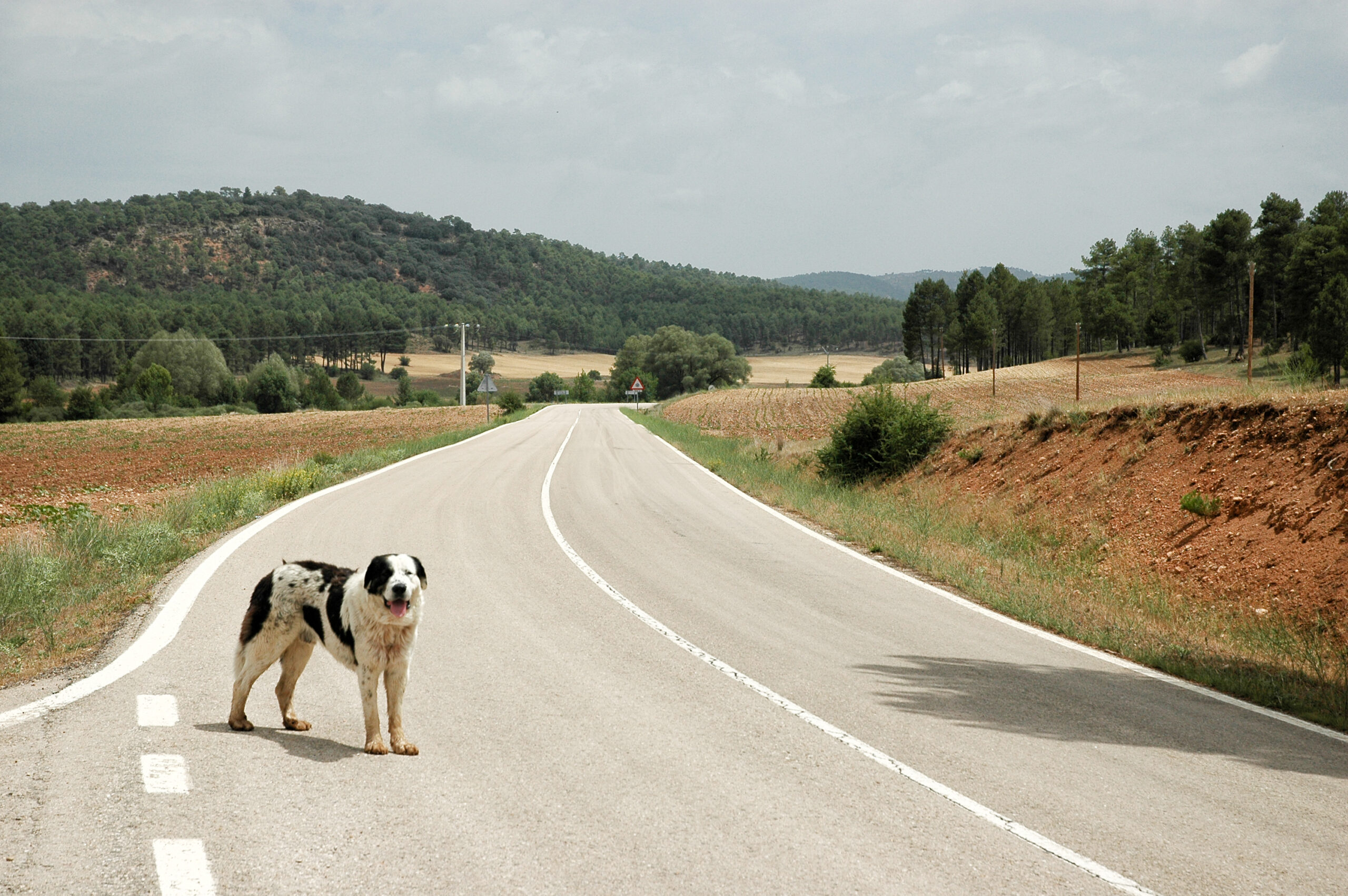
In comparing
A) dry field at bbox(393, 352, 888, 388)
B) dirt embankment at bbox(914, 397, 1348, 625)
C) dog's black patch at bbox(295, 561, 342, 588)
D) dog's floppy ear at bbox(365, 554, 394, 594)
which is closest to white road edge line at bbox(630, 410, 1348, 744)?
dirt embankment at bbox(914, 397, 1348, 625)

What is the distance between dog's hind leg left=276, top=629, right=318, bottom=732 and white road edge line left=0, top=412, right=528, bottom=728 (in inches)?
53.9

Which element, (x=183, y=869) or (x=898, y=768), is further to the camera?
(x=898, y=768)

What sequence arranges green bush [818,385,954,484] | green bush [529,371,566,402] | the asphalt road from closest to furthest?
the asphalt road, green bush [818,385,954,484], green bush [529,371,566,402]

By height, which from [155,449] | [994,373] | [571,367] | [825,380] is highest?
[571,367]

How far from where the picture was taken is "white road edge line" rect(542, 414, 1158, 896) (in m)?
4.01

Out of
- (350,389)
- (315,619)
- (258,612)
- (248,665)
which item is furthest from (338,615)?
(350,389)

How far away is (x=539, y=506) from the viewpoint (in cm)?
1783

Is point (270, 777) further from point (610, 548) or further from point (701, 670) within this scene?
point (610, 548)

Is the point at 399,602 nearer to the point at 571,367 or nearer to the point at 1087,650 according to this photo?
the point at 1087,650

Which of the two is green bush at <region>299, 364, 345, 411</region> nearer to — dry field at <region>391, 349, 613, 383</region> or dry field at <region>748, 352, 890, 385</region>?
dry field at <region>391, 349, 613, 383</region>

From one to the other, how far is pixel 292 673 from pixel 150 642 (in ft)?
8.60

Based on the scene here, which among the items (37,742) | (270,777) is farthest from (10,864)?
(37,742)

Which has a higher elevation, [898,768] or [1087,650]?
[898,768]

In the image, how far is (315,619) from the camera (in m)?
5.22
